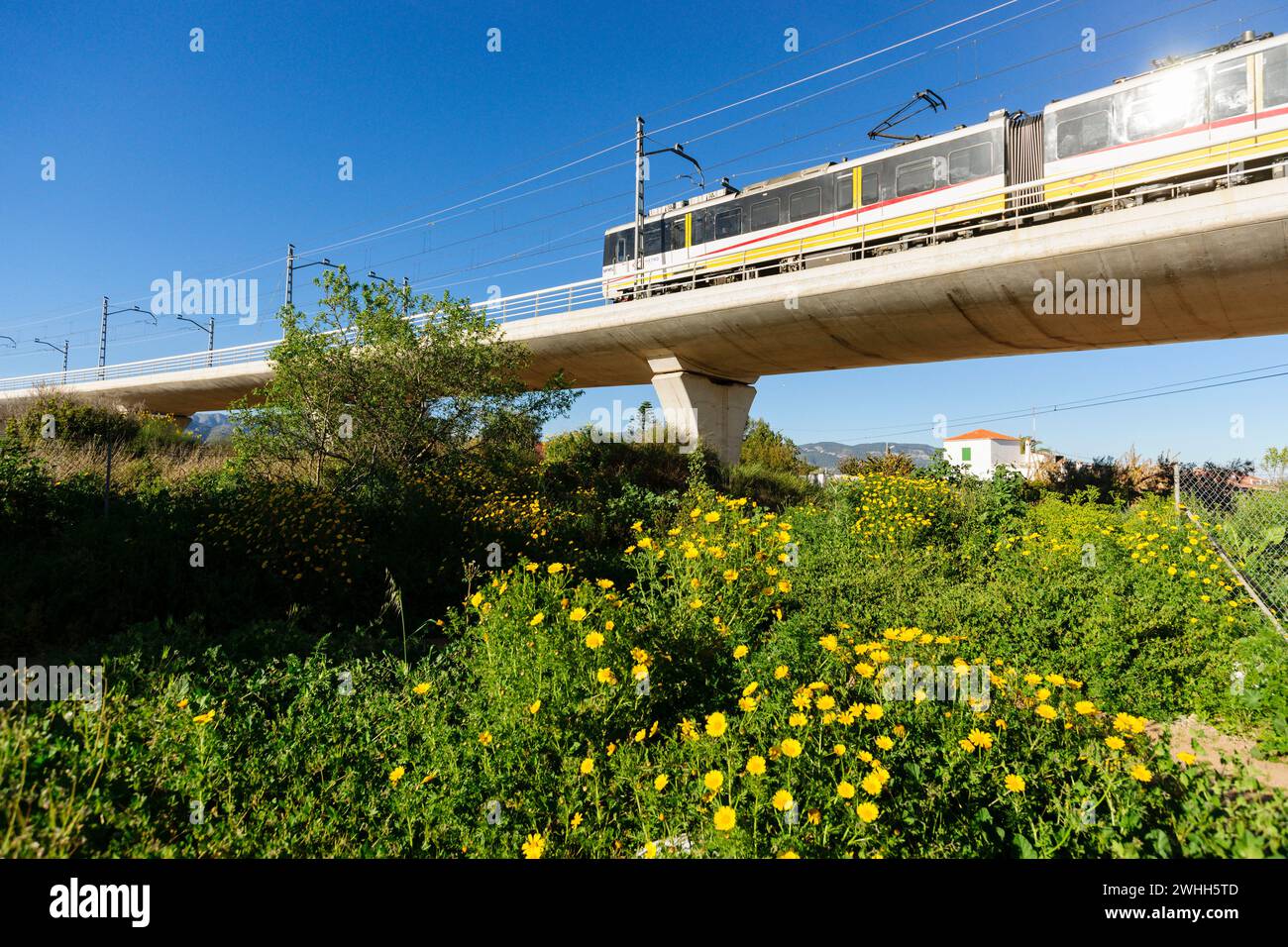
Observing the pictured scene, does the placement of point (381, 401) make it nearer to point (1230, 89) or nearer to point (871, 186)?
point (871, 186)

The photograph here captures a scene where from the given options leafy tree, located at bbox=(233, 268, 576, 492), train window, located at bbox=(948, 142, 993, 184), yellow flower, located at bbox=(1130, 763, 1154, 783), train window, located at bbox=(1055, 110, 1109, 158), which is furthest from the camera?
train window, located at bbox=(948, 142, 993, 184)

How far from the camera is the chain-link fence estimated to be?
6230 millimetres

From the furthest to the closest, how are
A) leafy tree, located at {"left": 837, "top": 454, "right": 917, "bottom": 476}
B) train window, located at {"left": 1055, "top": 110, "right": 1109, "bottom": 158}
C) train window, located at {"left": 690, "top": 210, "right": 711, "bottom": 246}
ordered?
train window, located at {"left": 690, "top": 210, "right": 711, "bottom": 246}
leafy tree, located at {"left": 837, "top": 454, "right": 917, "bottom": 476}
train window, located at {"left": 1055, "top": 110, "right": 1109, "bottom": 158}

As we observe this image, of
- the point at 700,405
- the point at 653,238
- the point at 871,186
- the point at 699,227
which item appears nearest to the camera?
the point at 871,186

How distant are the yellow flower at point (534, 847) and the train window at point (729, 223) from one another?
18.6 metres

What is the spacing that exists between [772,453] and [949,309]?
10044 mm

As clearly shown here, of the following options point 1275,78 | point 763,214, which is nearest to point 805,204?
point 763,214

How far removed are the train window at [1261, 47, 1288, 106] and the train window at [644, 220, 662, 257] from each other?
14190 mm

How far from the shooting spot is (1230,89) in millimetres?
11617

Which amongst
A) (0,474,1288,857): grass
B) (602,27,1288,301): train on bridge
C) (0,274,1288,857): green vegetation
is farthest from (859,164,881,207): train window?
(0,474,1288,857): grass

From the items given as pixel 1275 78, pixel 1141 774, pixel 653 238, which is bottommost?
pixel 1141 774

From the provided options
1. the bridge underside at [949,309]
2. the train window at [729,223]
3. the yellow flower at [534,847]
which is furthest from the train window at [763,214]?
the yellow flower at [534,847]

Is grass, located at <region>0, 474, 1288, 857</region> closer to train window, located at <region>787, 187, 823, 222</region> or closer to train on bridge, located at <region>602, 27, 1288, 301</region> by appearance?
train on bridge, located at <region>602, 27, 1288, 301</region>
